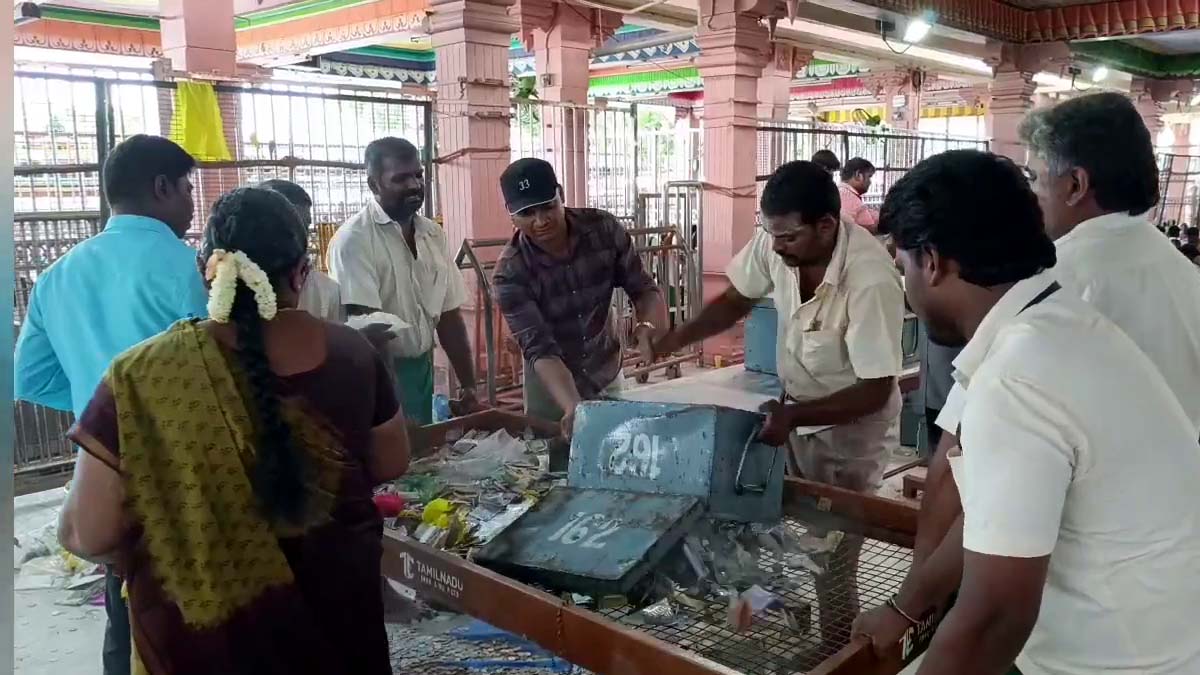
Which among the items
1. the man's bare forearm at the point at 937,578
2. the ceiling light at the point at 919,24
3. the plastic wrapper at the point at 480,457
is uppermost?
the ceiling light at the point at 919,24

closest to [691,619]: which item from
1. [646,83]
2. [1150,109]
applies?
[1150,109]

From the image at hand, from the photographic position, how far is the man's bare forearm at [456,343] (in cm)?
365

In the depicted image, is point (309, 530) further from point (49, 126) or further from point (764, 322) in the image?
point (764, 322)

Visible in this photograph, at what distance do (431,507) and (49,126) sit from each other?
3.33m

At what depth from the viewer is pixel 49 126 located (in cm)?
438

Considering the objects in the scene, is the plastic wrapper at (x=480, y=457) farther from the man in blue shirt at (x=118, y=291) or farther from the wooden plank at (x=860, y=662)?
the wooden plank at (x=860, y=662)

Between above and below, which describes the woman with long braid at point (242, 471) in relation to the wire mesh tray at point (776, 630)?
above

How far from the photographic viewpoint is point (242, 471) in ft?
4.97

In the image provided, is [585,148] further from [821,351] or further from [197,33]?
[821,351]

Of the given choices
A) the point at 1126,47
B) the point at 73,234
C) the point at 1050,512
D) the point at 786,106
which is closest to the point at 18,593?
the point at 73,234

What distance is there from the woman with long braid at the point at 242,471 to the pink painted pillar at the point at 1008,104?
9.30 m

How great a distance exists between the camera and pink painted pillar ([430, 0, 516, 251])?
541cm

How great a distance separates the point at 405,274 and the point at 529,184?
0.65 m

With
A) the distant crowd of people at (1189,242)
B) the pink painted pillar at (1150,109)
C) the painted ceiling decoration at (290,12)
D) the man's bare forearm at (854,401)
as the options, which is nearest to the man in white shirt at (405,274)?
the man's bare forearm at (854,401)
